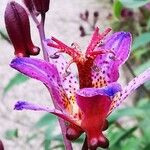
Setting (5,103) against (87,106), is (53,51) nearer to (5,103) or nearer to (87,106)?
(87,106)

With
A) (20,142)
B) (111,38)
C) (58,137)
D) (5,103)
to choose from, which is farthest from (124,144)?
(5,103)

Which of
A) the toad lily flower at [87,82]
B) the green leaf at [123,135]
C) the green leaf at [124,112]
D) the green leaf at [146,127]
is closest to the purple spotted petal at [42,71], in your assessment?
the toad lily flower at [87,82]

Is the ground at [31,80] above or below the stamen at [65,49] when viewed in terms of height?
below

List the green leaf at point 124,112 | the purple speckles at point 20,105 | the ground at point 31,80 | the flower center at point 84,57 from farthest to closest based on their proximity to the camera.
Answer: the ground at point 31,80 < the green leaf at point 124,112 < the flower center at point 84,57 < the purple speckles at point 20,105

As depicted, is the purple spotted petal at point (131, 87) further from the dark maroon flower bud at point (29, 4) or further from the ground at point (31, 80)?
the ground at point (31, 80)

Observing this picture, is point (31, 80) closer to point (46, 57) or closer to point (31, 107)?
point (46, 57)

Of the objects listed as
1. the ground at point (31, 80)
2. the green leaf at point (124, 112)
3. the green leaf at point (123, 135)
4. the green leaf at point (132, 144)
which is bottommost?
the ground at point (31, 80)
